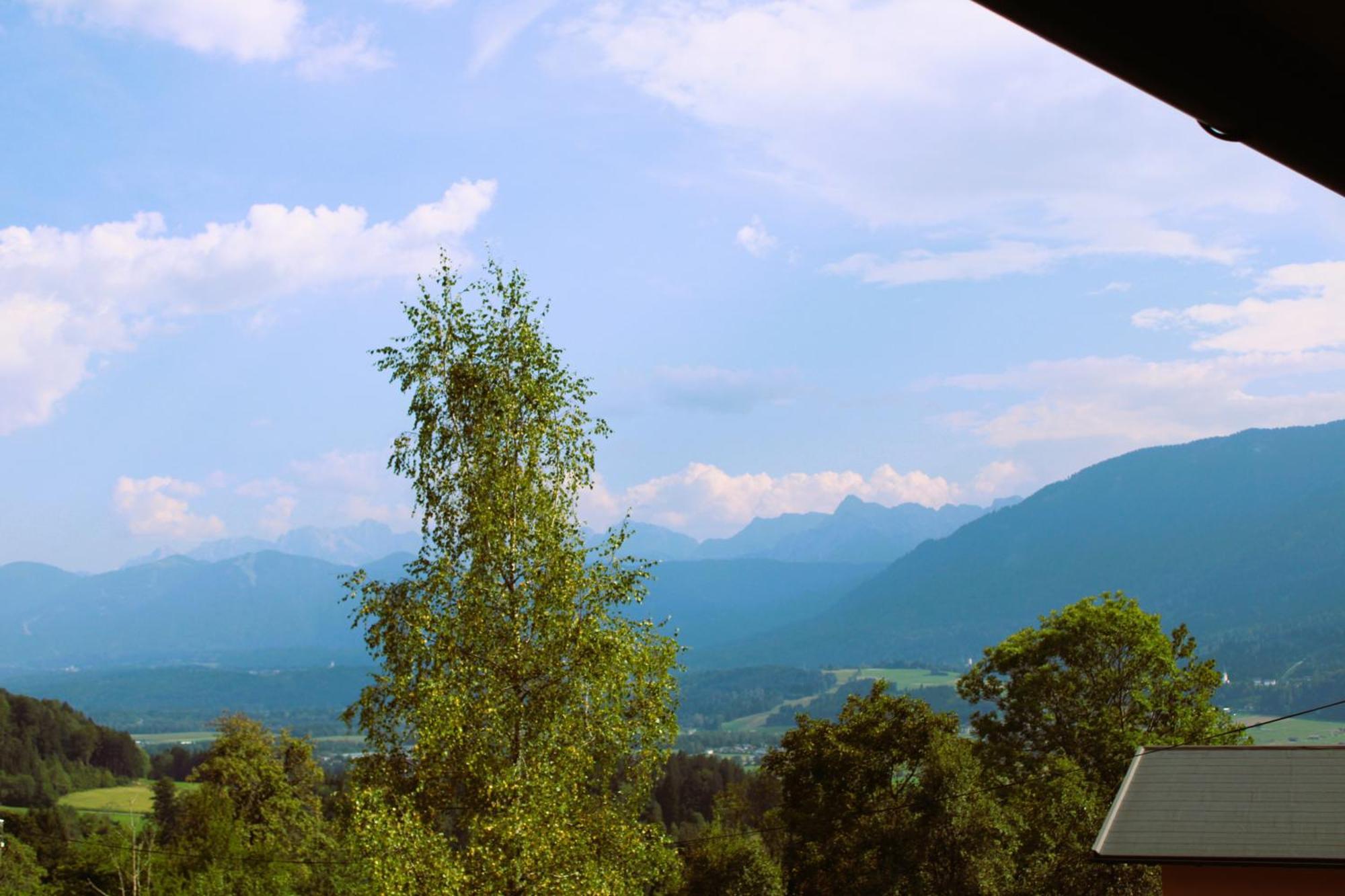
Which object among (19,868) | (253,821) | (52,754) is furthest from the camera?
(52,754)

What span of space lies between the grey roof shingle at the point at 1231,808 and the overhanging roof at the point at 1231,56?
18.7 meters

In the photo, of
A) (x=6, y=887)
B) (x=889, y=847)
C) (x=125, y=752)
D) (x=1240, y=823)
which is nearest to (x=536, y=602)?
(x=1240, y=823)

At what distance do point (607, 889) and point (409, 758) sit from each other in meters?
3.92

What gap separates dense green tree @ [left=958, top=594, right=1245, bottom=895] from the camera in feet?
117

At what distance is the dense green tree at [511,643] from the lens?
1789cm

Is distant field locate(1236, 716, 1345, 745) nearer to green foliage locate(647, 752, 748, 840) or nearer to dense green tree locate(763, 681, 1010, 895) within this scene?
green foliage locate(647, 752, 748, 840)

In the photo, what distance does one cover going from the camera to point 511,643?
18.6 metres

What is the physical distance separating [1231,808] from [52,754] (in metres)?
104

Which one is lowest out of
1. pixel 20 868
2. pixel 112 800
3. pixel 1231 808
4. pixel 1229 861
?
pixel 112 800

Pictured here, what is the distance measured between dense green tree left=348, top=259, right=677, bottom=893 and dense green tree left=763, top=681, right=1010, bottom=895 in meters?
15.6

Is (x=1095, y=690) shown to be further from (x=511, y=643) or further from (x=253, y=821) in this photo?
(x=253, y=821)

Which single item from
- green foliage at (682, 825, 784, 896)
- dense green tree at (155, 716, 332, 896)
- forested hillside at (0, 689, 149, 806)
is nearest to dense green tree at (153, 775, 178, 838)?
dense green tree at (155, 716, 332, 896)

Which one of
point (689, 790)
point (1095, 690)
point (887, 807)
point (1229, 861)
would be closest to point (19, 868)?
point (887, 807)

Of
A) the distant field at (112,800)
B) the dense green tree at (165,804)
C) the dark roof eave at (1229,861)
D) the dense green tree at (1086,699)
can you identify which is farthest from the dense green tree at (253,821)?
the dark roof eave at (1229,861)
